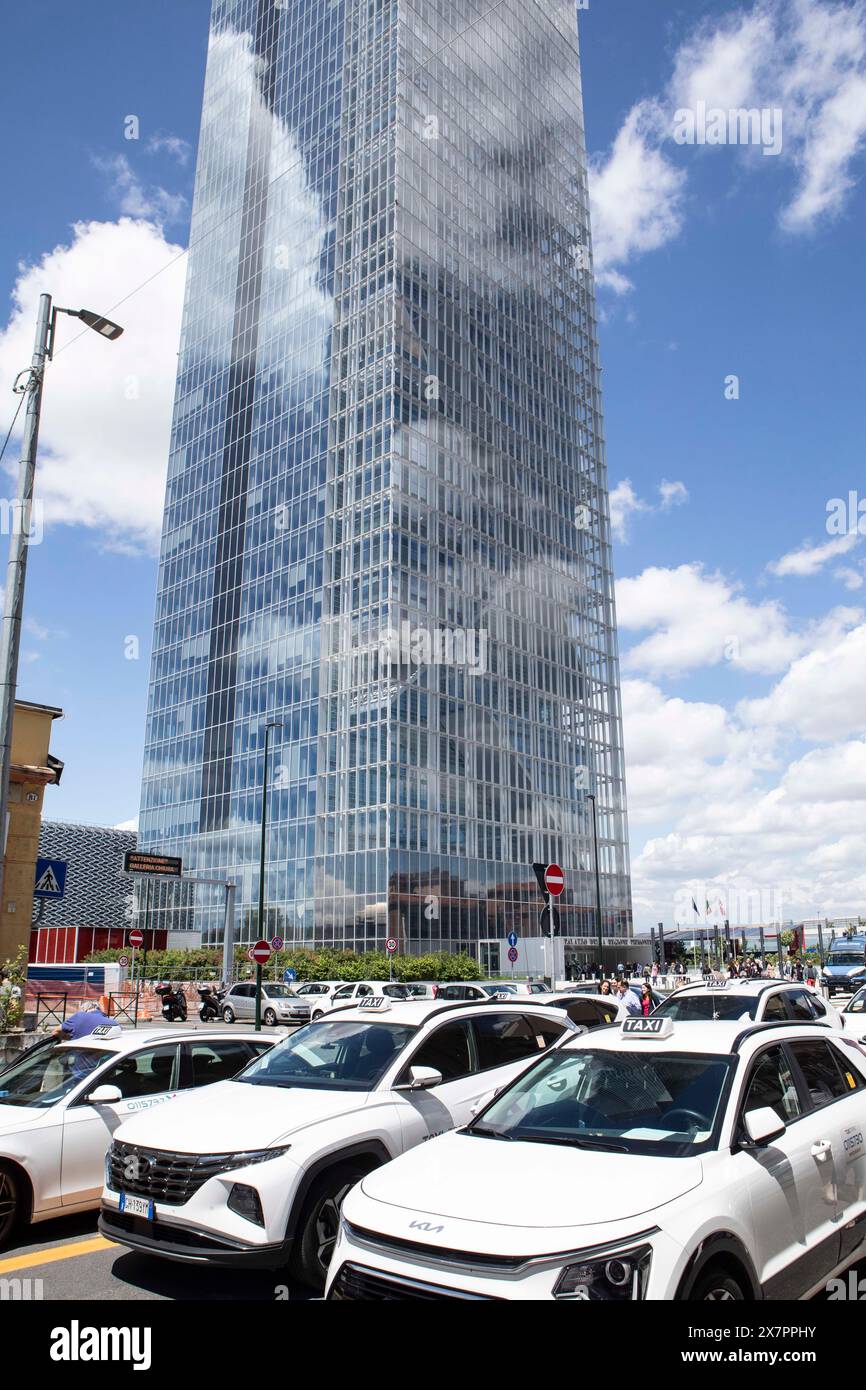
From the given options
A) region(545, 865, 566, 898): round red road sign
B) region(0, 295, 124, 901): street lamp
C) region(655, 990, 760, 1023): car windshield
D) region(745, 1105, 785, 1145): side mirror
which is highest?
region(0, 295, 124, 901): street lamp

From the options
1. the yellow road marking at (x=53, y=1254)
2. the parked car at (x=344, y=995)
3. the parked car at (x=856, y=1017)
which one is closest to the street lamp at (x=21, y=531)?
the yellow road marking at (x=53, y=1254)

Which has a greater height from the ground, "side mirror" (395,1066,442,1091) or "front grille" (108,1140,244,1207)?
"side mirror" (395,1066,442,1091)

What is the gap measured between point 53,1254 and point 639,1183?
15.9 ft

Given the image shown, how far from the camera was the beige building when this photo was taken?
1124 inches

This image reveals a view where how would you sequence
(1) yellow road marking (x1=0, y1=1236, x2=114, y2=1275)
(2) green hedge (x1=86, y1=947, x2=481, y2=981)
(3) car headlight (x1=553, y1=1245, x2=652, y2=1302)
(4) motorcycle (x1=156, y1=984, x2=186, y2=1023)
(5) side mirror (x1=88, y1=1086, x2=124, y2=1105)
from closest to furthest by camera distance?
(3) car headlight (x1=553, y1=1245, x2=652, y2=1302) < (1) yellow road marking (x1=0, y1=1236, x2=114, y2=1275) < (5) side mirror (x1=88, y1=1086, x2=124, y2=1105) < (4) motorcycle (x1=156, y1=984, x2=186, y2=1023) < (2) green hedge (x1=86, y1=947, x2=481, y2=981)

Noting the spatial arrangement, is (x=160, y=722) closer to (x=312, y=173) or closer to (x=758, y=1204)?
(x=312, y=173)

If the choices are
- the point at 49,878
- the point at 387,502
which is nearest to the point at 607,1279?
the point at 49,878

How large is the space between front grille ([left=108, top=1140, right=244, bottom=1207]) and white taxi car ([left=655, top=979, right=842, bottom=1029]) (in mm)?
7299

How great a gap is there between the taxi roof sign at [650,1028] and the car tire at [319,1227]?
1.99 m

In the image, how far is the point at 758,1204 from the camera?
14.7ft

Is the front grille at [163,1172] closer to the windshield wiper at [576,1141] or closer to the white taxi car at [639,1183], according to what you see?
the white taxi car at [639,1183]

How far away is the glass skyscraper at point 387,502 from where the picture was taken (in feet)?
202

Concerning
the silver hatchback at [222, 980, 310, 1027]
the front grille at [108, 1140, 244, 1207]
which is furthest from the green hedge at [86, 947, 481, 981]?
the front grille at [108, 1140, 244, 1207]

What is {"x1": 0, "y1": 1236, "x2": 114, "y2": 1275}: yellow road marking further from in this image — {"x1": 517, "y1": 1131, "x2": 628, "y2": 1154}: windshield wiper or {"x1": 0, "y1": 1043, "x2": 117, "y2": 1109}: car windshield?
{"x1": 517, "y1": 1131, "x2": 628, "y2": 1154}: windshield wiper
